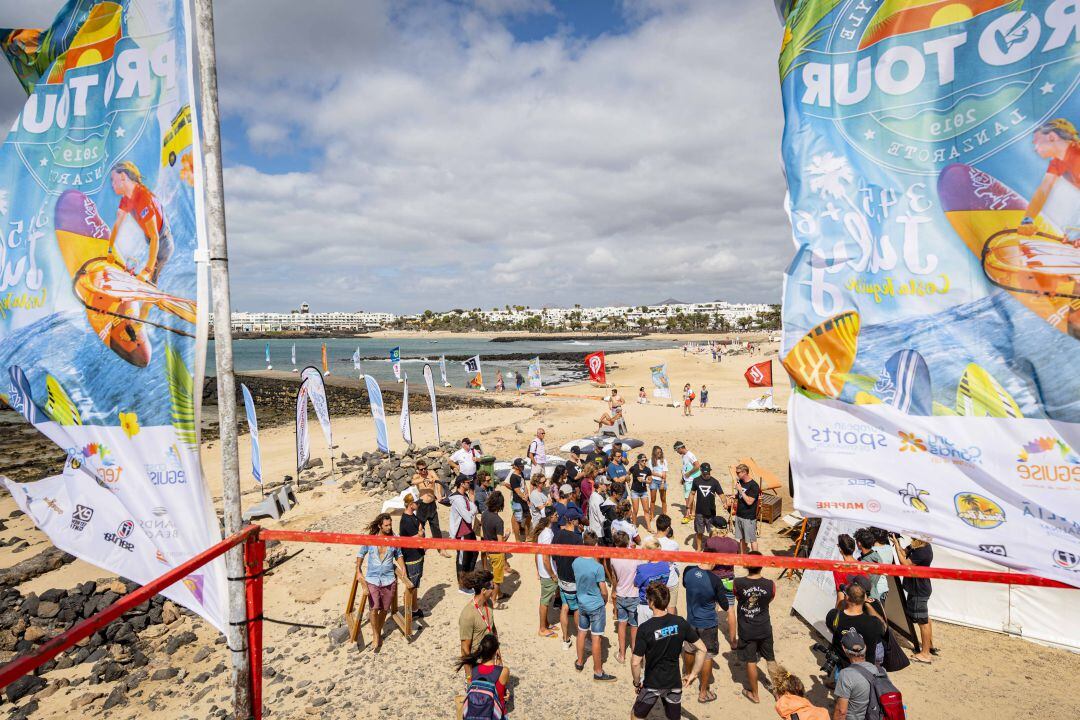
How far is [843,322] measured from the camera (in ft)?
8.48

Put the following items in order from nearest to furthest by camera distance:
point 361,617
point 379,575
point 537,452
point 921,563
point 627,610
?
point 627,610
point 921,563
point 379,575
point 361,617
point 537,452

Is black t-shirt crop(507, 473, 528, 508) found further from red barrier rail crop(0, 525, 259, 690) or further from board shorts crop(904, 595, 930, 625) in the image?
red barrier rail crop(0, 525, 259, 690)

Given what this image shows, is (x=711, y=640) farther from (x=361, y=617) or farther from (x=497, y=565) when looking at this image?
(x=361, y=617)

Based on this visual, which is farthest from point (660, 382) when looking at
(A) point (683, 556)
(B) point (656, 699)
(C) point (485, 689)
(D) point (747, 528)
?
(C) point (485, 689)

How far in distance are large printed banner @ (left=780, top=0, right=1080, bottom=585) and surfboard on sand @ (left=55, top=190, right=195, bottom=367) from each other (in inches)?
155

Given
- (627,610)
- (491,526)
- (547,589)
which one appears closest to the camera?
(627,610)

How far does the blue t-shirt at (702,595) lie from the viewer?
639 cm

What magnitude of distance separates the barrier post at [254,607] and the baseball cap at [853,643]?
5223 mm

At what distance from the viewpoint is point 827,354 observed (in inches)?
103

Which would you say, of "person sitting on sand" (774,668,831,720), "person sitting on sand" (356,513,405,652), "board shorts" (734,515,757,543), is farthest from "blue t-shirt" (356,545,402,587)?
"board shorts" (734,515,757,543)

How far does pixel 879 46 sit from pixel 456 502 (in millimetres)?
7830

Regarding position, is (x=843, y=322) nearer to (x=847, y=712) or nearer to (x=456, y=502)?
(x=847, y=712)

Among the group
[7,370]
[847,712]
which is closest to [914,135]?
[847,712]

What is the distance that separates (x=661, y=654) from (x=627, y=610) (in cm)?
160
